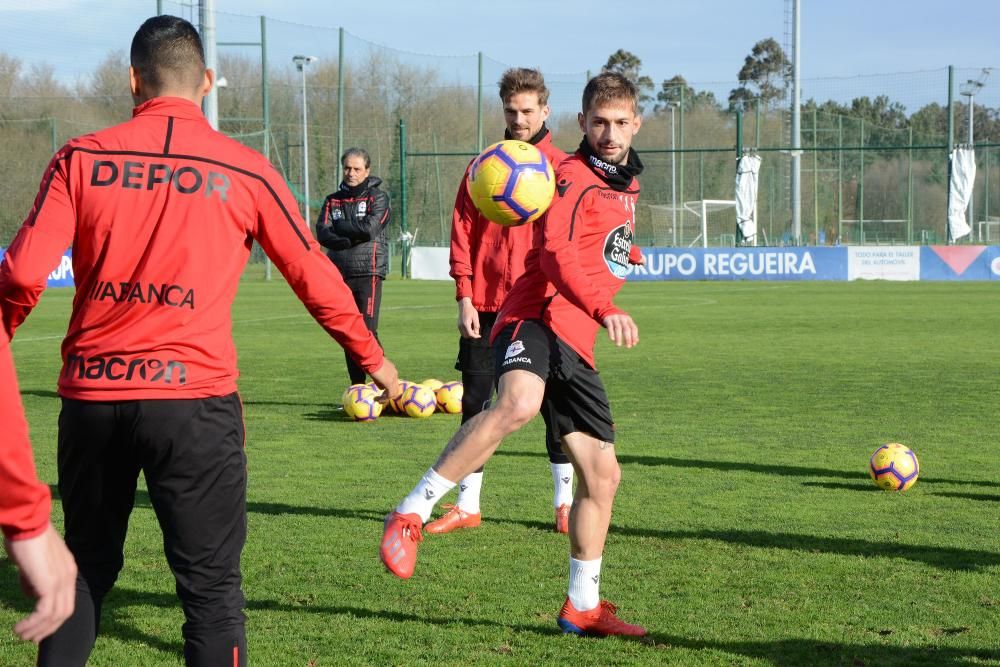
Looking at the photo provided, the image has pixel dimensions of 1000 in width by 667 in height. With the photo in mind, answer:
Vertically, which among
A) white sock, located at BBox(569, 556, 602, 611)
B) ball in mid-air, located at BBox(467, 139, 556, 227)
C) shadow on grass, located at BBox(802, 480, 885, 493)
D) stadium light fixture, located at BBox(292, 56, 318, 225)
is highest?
stadium light fixture, located at BBox(292, 56, 318, 225)

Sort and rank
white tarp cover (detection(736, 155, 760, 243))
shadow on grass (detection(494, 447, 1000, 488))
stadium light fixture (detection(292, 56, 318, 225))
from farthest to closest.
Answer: stadium light fixture (detection(292, 56, 318, 225))
white tarp cover (detection(736, 155, 760, 243))
shadow on grass (detection(494, 447, 1000, 488))

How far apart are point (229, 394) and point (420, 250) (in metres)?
36.8

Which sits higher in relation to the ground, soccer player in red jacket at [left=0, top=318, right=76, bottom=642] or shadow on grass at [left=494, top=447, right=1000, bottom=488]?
soccer player in red jacket at [left=0, top=318, right=76, bottom=642]

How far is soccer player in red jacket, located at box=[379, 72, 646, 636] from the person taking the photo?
479 centimetres

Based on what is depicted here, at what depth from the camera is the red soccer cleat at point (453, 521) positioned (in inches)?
265

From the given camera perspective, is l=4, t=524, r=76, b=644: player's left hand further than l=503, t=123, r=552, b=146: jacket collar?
No

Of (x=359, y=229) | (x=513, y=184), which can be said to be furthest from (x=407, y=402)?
(x=513, y=184)

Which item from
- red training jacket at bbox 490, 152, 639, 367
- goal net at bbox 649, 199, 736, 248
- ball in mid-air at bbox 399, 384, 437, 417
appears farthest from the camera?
goal net at bbox 649, 199, 736, 248

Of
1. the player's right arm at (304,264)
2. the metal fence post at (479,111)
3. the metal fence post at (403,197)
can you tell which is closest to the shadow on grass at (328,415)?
the player's right arm at (304,264)

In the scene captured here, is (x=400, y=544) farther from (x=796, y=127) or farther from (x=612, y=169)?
(x=796, y=127)

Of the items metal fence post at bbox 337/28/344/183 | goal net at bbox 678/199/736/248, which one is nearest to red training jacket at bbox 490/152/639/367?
goal net at bbox 678/199/736/248

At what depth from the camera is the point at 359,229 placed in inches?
455

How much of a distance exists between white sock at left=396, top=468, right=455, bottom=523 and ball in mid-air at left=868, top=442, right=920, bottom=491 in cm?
394

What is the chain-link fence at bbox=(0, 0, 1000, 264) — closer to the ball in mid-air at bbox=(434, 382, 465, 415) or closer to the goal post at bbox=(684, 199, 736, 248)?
the goal post at bbox=(684, 199, 736, 248)
